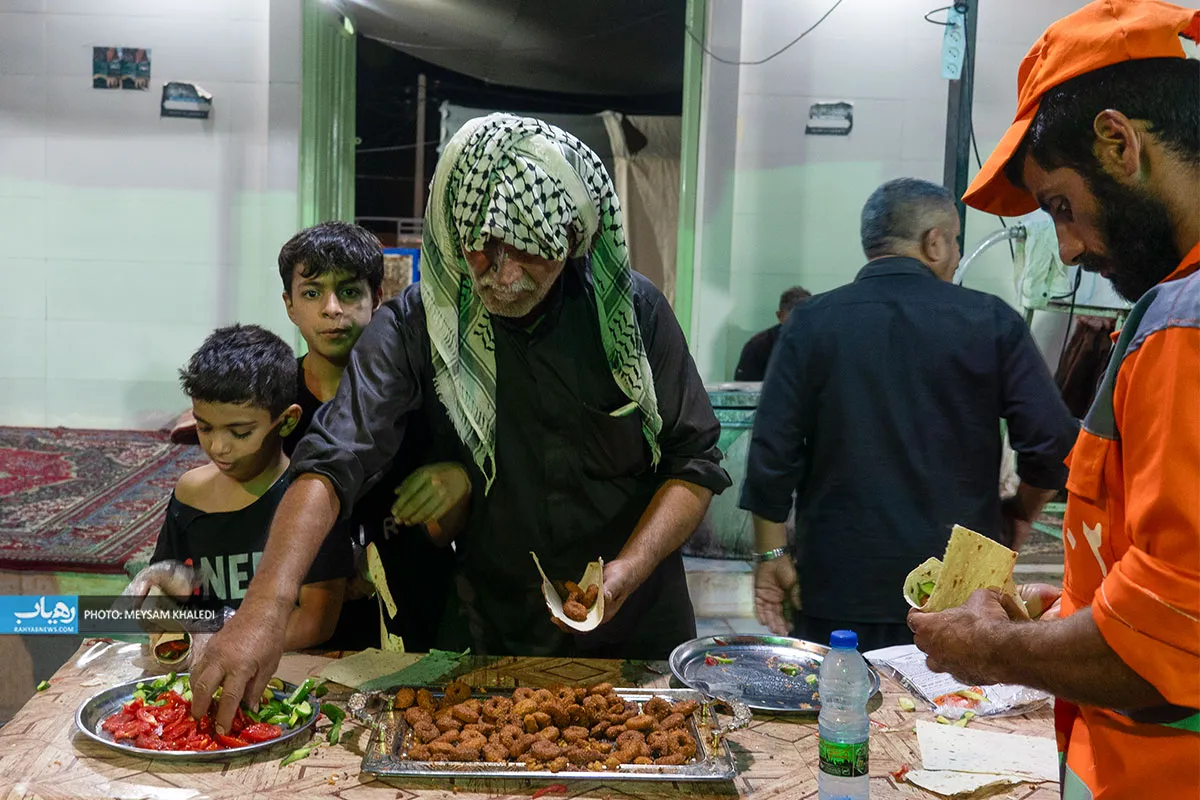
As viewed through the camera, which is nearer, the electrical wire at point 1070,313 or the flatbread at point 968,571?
the flatbread at point 968,571

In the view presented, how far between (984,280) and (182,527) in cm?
405

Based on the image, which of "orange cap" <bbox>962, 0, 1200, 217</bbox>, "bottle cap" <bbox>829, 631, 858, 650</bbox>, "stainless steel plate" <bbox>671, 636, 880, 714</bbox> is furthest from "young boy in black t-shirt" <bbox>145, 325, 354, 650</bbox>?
"orange cap" <bbox>962, 0, 1200, 217</bbox>

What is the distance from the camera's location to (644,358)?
81.7 inches

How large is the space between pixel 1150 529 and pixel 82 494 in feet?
12.7

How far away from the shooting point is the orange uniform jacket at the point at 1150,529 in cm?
106

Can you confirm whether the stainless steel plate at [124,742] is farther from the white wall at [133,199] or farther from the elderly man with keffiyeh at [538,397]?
the white wall at [133,199]

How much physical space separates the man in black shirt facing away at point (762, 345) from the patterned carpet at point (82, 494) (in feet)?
8.36

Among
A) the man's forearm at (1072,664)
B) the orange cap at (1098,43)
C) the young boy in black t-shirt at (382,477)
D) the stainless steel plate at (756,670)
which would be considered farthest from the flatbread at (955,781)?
the young boy in black t-shirt at (382,477)

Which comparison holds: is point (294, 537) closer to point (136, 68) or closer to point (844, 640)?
point (844, 640)

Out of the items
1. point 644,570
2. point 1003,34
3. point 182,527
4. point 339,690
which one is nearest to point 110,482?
point 182,527

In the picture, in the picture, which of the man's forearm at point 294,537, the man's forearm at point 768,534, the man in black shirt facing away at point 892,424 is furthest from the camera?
the man's forearm at point 768,534

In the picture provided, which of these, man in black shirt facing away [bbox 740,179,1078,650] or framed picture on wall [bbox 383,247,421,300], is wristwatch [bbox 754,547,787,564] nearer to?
man in black shirt facing away [bbox 740,179,1078,650]

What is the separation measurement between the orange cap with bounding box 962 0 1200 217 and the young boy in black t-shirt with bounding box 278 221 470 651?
1.23 metres

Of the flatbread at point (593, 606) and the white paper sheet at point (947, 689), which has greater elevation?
the flatbread at point (593, 606)
